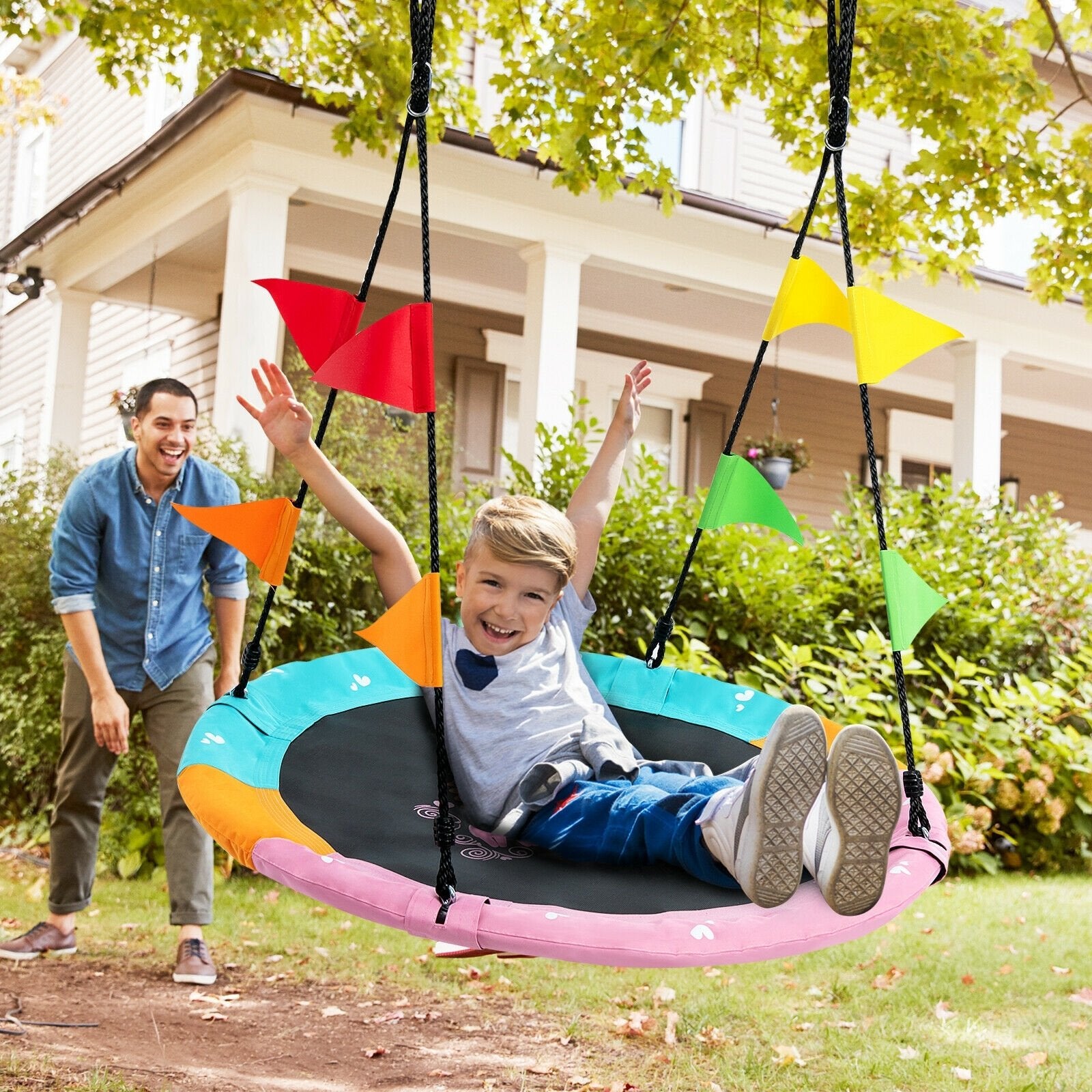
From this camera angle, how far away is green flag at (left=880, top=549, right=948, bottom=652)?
7.72 ft

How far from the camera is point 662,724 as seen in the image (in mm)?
3021

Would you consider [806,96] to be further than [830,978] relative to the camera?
Yes

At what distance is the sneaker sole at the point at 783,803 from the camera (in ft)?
6.05

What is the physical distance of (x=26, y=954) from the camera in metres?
3.66

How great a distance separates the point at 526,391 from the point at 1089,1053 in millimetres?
5326

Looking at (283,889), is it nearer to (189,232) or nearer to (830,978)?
(830,978)

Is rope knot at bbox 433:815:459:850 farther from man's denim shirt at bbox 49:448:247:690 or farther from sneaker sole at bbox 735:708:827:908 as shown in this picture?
man's denim shirt at bbox 49:448:247:690

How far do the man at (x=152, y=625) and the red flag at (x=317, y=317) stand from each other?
48.5 inches

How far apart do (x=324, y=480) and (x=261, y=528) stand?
19cm

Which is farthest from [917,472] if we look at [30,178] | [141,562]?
[141,562]

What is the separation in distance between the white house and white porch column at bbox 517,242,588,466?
0.02m

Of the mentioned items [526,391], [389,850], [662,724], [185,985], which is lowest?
[185,985]

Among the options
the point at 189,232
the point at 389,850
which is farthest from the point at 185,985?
the point at 189,232

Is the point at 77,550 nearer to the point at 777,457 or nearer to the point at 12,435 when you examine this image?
the point at 777,457
